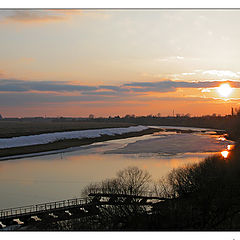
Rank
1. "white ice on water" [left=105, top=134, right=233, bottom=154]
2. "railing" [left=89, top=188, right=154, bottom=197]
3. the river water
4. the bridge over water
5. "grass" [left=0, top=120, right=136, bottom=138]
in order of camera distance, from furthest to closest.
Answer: "grass" [left=0, top=120, right=136, bottom=138] → "white ice on water" [left=105, top=134, right=233, bottom=154] → the river water → "railing" [left=89, top=188, right=154, bottom=197] → the bridge over water

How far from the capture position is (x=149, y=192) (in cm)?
1619

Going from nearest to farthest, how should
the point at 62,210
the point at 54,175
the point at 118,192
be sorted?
the point at 62,210 < the point at 118,192 < the point at 54,175

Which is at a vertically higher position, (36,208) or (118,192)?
(118,192)

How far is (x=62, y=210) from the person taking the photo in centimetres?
1428

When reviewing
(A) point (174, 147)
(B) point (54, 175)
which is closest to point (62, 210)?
(B) point (54, 175)

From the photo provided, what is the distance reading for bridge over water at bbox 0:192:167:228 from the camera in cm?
1367

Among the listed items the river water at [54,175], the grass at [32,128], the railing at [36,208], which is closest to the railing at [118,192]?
the railing at [36,208]

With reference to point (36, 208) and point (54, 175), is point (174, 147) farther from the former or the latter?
point (36, 208)

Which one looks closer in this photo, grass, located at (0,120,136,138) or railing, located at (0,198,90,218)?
railing, located at (0,198,90,218)

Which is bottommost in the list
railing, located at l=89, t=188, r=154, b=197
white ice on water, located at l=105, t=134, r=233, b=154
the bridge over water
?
the bridge over water

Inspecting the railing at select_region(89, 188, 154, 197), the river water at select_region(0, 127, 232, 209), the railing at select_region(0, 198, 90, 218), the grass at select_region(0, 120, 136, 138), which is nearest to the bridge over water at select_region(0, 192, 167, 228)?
the railing at select_region(0, 198, 90, 218)

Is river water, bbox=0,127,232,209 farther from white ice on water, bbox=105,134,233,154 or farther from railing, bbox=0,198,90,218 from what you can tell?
white ice on water, bbox=105,134,233,154

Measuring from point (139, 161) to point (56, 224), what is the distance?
1610cm
